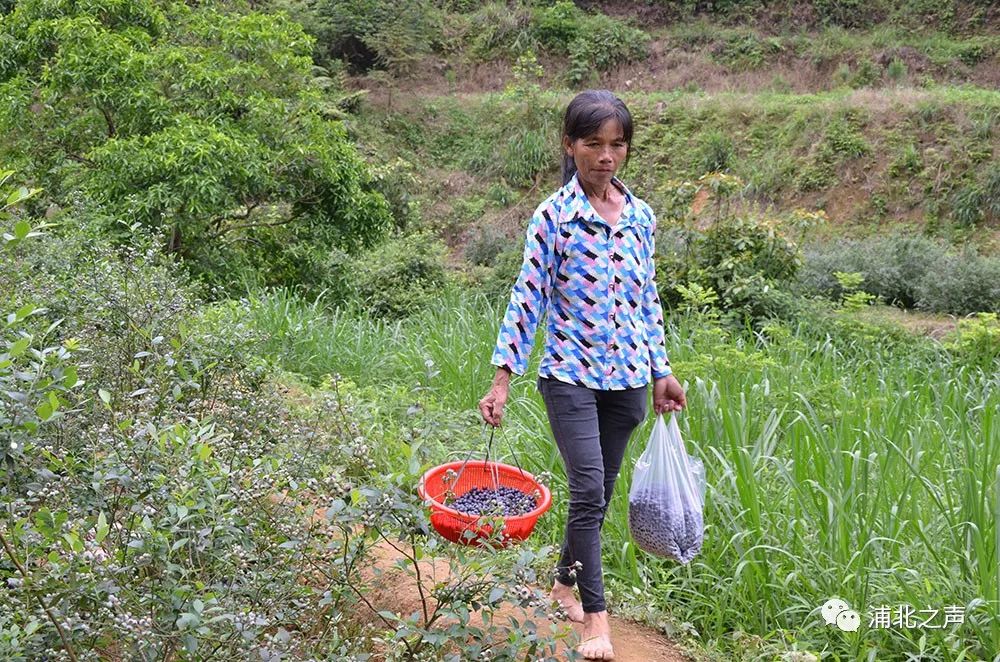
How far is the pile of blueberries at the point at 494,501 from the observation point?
260cm

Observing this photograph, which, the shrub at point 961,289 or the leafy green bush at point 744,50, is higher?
the leafy green bush at point 744,50

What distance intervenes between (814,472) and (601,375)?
114 centimetres

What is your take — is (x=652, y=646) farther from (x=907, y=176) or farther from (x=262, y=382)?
(x=907, y=176)

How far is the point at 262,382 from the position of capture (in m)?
3.71

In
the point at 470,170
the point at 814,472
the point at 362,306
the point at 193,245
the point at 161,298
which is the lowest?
the point at 470,170

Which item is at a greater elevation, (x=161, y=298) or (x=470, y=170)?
(x=161, y=298)

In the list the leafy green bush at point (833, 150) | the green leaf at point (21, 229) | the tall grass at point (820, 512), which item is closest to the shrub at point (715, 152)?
the leafy green bush at point (833, 150)

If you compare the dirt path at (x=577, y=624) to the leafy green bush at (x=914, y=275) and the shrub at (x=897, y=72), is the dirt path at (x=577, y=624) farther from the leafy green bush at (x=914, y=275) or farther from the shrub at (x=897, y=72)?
the shrub at (x=897, y=72)

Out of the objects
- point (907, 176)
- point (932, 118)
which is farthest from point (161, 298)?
point (932, 118)

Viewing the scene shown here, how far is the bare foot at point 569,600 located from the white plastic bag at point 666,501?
0.96ft

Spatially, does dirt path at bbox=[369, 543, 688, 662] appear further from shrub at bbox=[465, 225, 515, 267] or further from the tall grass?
shrub at bbox=[465, 225, 515, 267]

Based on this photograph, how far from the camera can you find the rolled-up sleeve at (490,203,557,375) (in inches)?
101

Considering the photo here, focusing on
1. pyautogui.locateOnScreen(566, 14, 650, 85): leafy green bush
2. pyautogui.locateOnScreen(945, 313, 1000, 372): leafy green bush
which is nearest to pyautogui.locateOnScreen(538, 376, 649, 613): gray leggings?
pyautogui.locateOnScreen(945, 313, 1000, 372): leafy green bush

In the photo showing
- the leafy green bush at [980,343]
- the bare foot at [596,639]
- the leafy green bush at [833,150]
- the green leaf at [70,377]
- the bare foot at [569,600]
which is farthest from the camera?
the leafy green bush at [833,150]
